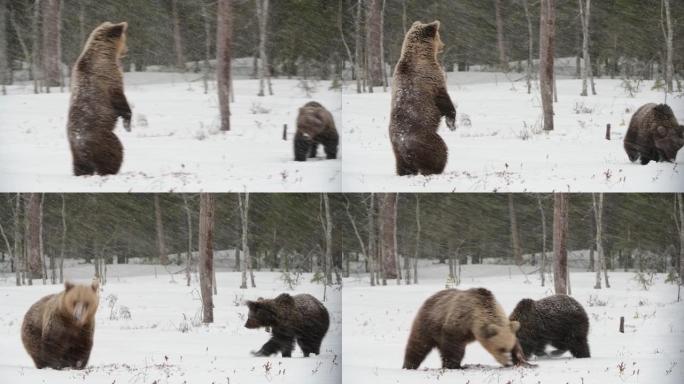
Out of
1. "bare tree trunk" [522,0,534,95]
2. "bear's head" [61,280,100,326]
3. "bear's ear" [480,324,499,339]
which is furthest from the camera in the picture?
"bare tree trunk" [522,0,534,95]

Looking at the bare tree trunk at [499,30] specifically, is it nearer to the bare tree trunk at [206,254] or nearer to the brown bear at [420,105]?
the brown bear at [420,105]

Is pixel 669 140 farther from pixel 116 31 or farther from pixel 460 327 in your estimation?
pixel 116 31

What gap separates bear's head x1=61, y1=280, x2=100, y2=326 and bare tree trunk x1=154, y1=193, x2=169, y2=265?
668mm

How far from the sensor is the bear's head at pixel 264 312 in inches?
367

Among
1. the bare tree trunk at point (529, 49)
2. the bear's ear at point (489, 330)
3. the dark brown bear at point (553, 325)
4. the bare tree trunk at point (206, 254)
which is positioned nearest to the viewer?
the bear's ear at point (489, 330)

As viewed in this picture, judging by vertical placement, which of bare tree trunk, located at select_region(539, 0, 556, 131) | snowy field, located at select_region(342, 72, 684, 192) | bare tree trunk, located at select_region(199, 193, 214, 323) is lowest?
bare tree trunk, located at select_region(199, 193, 214, 323)

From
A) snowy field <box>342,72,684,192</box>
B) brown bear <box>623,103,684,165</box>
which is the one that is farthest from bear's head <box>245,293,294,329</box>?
brown bear <box>623,103,684,165</box>

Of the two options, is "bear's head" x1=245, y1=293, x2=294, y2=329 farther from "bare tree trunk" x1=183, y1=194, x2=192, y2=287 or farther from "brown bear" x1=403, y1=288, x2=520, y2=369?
"brown bear" x1=403, y1=288, x2=520, y2=369

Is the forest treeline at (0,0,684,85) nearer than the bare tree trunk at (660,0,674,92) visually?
Yes

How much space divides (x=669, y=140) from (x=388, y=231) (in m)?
2.37

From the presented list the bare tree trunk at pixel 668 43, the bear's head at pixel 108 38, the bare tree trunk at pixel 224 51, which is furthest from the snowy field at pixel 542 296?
the bear's head at pixel 108 38

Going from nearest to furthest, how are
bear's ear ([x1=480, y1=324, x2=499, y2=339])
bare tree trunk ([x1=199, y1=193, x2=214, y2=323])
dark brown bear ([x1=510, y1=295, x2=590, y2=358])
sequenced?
bear's ear ([x1=480, y1=324, x2=499, y2=339]), dark brown bear ([x1=510, y1=295, x2=590, y2=358]), bare tree trunk ([x1=199, y1=193, x2=214, y2=323])

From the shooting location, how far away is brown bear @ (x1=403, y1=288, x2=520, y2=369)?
8781 millimetres

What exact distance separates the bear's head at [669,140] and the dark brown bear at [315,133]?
2.57 meters
